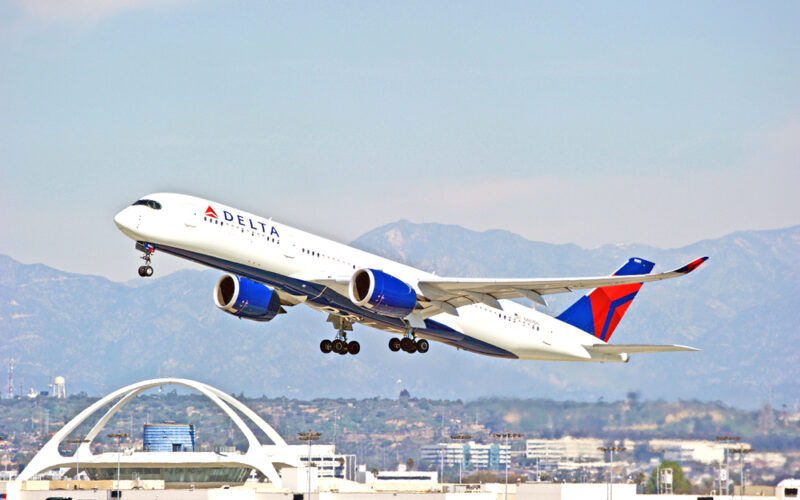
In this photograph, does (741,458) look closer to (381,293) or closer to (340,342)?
(340,342)

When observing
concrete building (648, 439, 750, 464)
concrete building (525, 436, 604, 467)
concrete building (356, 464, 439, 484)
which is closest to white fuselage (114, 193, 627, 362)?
concrete building (648, 439, 750, 464)

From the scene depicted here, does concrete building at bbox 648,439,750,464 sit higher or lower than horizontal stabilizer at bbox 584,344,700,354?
lower

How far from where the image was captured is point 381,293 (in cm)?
4469

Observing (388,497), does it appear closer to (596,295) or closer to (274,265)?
(596,295)

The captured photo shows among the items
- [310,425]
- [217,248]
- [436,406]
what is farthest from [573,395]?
[310,425]

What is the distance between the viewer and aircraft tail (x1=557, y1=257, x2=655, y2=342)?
56.4m

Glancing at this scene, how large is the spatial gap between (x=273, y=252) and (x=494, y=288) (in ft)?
28.8

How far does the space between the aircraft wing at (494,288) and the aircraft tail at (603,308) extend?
9209 millimetres

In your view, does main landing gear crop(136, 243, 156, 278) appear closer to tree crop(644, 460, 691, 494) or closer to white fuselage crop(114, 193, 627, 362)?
white fuselage crop(114, 193, 627, 362)

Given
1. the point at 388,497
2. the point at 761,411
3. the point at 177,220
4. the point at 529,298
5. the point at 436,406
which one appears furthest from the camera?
the point at 436,406

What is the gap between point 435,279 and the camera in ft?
157

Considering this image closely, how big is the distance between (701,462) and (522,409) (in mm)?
12989

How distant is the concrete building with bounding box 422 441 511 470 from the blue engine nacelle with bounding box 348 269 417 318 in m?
98.1

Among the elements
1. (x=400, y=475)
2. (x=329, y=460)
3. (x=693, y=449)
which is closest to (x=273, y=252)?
(x=693, y=449)
